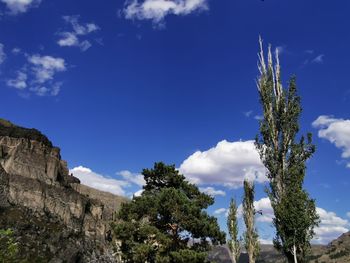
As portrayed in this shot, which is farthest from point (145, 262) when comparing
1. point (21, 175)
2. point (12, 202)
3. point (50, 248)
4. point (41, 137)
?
point (41, 137)

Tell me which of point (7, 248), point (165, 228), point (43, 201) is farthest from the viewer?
point (43, 201)

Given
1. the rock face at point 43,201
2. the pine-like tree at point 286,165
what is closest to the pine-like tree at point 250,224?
the pine-like tree at point 286,165

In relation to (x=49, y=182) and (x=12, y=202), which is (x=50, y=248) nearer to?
(x=12, y=202)

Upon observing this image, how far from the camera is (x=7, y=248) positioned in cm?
1303

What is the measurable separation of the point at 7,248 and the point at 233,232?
46158 millimetres

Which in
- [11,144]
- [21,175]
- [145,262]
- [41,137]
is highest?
[41,137]

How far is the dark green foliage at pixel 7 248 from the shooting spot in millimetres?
12638

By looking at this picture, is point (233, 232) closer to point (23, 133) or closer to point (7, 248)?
point (7, 248)

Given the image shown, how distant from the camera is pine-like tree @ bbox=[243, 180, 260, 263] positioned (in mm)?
52969

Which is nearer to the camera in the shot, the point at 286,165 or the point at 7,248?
the point at 7,248

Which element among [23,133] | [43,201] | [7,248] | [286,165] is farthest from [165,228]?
[23,133]

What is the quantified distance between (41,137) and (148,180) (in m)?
169

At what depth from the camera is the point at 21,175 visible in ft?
533

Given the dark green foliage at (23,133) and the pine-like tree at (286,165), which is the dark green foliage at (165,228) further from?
the dark green foliage at (23,133)
